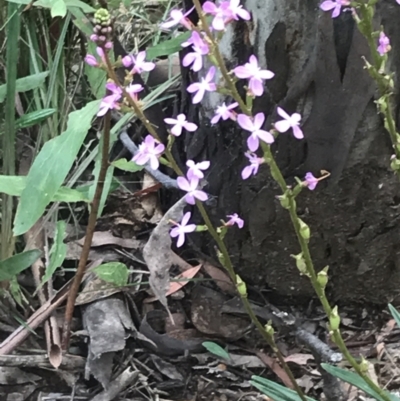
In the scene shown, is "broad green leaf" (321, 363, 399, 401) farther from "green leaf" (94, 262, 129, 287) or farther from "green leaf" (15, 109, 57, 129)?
"green leaf" (15, 109, 57, 129)

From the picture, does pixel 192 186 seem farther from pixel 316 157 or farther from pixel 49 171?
pixel 316 157

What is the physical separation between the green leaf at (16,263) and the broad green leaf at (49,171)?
0.22 metres

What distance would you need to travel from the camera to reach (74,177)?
1300 millimetres

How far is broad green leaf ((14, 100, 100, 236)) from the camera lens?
856 mm

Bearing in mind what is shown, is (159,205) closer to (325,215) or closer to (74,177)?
(74,177)

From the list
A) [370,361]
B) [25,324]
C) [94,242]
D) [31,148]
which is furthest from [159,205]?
[370,361]

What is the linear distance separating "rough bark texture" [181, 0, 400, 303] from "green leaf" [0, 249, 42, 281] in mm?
340

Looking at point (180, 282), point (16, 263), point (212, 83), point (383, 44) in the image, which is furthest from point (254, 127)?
point (180, 282)

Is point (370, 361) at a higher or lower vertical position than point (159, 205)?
lower

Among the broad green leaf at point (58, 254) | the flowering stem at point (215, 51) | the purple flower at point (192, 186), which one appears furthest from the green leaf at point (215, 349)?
the flowering stem at point (215, 51)

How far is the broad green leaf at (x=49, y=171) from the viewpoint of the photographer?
33.7 inches

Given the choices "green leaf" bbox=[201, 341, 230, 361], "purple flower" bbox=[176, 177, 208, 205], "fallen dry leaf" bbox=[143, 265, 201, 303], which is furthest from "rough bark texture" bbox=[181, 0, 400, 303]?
"purple flower" bbox=[176, 177, 208, 205]

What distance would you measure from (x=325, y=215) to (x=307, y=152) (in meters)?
0.14

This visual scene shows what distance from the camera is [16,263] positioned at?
1.09 m
